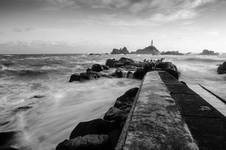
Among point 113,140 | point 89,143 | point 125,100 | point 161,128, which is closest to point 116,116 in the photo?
point 113,140

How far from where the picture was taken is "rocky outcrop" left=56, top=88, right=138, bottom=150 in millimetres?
2365

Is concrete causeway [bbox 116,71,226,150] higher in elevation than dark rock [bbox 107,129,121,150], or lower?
higher

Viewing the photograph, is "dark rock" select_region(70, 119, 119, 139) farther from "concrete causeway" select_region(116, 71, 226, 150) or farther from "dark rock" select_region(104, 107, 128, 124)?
"concrete causeway" select_region(116, 71, 226, 150)

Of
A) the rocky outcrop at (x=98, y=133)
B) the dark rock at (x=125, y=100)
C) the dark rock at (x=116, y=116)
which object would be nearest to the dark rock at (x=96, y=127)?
the rocky outcrop at (x=98, y=133)

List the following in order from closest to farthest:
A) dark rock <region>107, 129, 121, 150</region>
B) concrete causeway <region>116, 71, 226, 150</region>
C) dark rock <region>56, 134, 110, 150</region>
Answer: concrete causeway <region>116, 71, 226, 150</region> < dark rock <region>56, 134, 110, 150</region> < dark rock <region>107, 129, 121, 150</region>

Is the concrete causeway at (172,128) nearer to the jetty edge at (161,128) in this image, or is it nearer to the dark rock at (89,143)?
the jetty edge at (161,128)

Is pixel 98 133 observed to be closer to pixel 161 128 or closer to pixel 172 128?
pixel 161 128

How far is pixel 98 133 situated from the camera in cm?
314

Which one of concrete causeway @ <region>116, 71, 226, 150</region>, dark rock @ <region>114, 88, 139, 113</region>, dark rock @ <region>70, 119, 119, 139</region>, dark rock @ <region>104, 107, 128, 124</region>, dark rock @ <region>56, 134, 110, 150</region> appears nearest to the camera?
concrete causeway @ <region>116, 71, 226, 150</region>

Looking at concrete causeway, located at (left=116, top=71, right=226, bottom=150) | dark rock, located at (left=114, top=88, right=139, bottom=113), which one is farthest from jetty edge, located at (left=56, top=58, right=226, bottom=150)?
dark rock, located at (left=114, top=88, right=139, bottom=113)

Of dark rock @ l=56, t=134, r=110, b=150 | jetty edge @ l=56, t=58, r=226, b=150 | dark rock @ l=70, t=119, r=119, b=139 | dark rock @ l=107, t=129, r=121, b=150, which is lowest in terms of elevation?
dark rock @ l=70, t=119, r=119, b=139

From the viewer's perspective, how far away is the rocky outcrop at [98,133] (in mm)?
2365

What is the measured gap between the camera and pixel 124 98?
17.5ft

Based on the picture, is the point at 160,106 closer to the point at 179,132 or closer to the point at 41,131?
the point at 179,132
